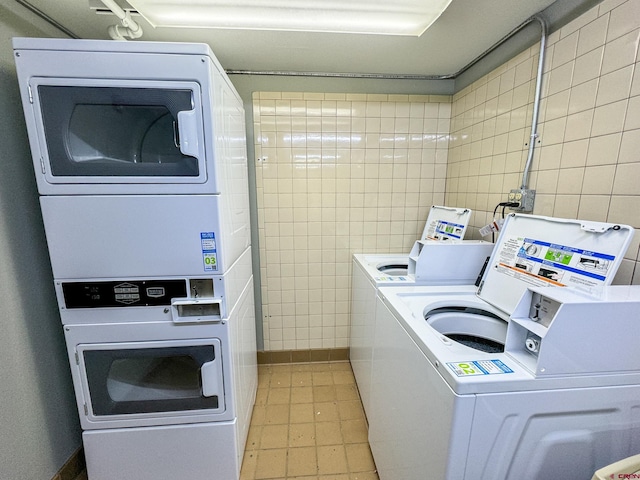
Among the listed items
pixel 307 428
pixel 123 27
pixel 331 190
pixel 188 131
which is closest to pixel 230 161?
pixel 188 131

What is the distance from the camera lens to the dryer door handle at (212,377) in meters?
1.19

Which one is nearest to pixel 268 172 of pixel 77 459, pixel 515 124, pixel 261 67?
pixel 261 67

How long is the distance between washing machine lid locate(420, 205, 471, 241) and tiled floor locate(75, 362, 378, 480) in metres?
1.31

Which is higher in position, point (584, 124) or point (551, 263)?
point (584, 124)

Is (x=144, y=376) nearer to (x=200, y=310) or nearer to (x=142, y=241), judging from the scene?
(x=200, y=310)

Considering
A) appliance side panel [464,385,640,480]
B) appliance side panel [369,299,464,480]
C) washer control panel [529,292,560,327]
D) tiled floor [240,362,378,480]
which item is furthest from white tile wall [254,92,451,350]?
appliance side panel [464,385,640,480]

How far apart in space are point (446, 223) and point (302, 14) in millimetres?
1494

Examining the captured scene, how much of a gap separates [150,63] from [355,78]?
1490 mm

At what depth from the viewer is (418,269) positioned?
1.47 metres

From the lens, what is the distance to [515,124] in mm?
1469

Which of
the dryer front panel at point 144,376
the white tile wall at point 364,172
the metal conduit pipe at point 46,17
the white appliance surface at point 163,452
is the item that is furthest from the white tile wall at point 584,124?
the metal conduit pipe at point 46,17

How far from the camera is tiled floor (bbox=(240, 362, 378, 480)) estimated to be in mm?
1451

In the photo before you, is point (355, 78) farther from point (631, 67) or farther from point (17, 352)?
point (17, 352)

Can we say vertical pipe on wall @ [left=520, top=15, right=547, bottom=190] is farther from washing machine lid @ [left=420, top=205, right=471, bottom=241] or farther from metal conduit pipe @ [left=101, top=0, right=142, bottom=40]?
metal conduit pipe @ [left=101, top=0, right=142, bottom=40]
